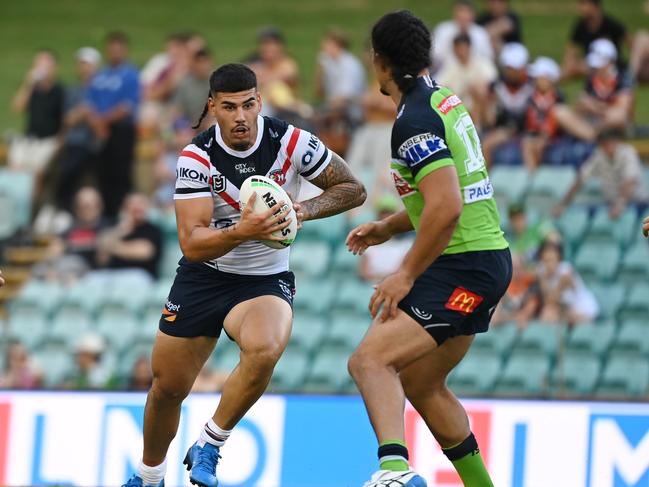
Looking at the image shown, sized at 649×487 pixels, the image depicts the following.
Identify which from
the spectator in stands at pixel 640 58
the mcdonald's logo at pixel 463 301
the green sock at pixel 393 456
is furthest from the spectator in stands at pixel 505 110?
the green sock at pixel 393 456

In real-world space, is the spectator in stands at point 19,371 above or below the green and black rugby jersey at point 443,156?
below

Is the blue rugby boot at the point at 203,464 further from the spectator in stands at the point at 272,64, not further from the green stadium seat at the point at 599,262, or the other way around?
the spectator in stands at the point at 272,64

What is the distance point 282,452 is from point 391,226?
3.28m

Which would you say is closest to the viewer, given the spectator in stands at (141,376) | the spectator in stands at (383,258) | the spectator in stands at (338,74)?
the spectator in stands at (141,376)

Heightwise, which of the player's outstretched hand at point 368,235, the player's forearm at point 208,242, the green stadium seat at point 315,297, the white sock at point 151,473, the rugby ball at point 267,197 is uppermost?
the rugby ball at point 267,197

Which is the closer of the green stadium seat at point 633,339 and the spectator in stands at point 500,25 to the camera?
the green stadium seat at point 633,339

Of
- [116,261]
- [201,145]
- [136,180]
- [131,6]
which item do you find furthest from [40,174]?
[131,6]

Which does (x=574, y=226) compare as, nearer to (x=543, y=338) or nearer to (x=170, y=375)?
(x=543, y=338)

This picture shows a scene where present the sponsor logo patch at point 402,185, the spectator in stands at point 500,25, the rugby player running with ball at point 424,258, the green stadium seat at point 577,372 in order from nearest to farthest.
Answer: the rugby player running with ball at point 424,258 < the sponsor logo patch at point 402,185 < the green stadium seat at point 577,372 < the spectator in stands at point 500,25

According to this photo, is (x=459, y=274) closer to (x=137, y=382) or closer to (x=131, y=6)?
(x=137, y=382)

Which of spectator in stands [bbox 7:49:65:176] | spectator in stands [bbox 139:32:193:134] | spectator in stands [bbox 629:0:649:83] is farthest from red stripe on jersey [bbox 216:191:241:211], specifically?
spectator in stands [bbox 629:0:649:83]

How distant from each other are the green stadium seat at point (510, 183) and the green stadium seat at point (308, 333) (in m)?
2.31

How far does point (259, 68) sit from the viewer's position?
15484mm

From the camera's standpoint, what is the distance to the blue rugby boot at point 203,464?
693 cm
